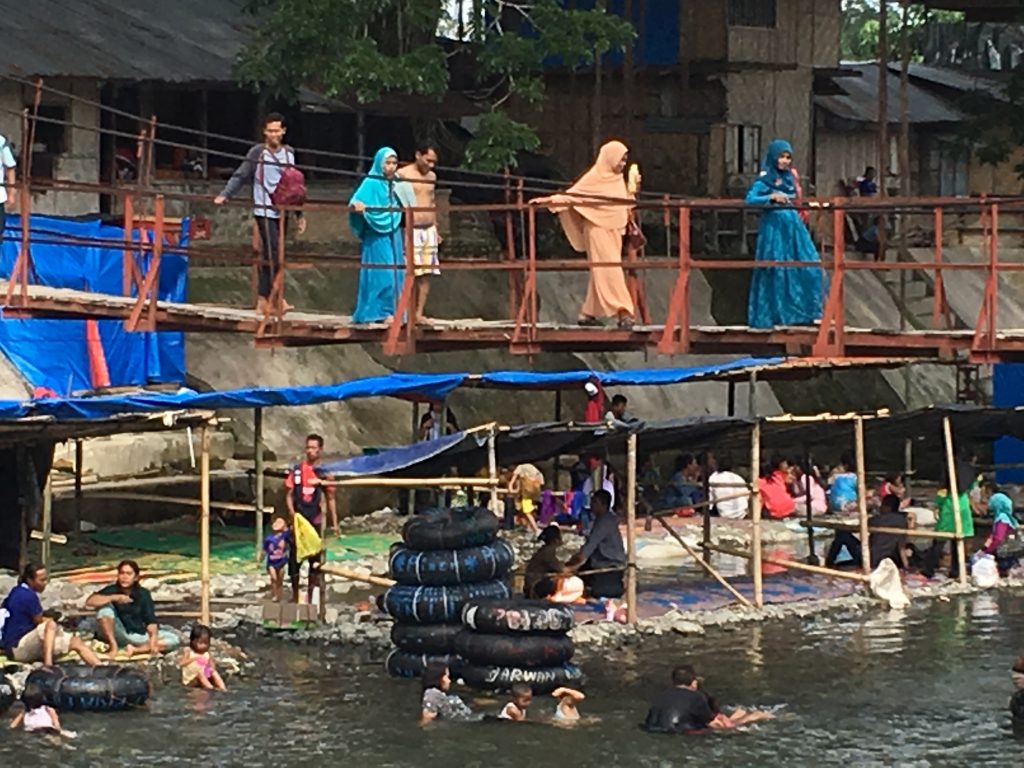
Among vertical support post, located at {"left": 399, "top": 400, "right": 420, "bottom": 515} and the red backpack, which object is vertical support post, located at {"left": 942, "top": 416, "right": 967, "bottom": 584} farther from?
the red backpack

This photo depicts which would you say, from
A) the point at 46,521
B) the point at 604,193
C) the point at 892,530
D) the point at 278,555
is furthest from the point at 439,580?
the point at 892,530

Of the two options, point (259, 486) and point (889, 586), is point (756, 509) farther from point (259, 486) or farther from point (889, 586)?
point (259, 486)

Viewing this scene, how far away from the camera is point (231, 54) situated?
3812cm

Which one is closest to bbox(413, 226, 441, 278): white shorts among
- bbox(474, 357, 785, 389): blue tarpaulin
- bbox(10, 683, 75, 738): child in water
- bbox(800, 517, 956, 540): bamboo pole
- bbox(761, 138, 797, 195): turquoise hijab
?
bbox(761, 138, 797, 195): turquoise hijab

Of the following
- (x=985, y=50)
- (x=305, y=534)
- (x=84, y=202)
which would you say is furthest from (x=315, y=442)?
Answer: (x=985, y=50)

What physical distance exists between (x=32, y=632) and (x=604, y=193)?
21.0 feet

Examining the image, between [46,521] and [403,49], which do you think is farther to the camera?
[403,49]

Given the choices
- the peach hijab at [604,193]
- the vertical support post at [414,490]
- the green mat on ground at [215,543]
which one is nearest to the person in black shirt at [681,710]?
the peach hijab at [604,193]

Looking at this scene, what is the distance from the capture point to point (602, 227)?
2322 cm

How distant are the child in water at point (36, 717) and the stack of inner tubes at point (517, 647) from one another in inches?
145

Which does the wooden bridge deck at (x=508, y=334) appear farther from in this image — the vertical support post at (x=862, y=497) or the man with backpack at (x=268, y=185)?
the vertical support post at (x=862, y=497)

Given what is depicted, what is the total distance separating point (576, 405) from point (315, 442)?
12672 mm

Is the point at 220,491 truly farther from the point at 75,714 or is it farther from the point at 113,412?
the point at 75,714

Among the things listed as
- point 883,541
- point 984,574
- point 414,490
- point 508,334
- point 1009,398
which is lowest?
point 984,574
